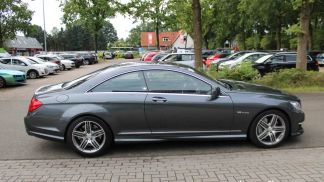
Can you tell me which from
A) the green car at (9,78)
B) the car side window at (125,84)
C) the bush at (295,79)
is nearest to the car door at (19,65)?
the green car at (9,78)

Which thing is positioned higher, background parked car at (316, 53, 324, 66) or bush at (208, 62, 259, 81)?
background parked car at (316, 53, 324, 66)

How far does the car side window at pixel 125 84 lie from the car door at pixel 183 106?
112mm

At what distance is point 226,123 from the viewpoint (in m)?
6.79

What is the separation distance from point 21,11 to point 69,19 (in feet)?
44.6

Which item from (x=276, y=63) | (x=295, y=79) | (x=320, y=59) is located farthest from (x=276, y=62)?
(x=320, y=59)

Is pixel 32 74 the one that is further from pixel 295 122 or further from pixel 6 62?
pixel 295 122

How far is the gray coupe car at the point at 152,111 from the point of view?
6.60 metres

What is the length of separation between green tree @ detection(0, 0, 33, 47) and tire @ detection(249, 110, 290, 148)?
4476 centimetres

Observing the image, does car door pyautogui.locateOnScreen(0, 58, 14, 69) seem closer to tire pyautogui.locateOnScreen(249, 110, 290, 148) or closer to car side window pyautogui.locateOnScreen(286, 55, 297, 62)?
car side window pyautogui.locateOnScreen(286, 55, 297, 62)

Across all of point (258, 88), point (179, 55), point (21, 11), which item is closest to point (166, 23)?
point (21, 11)

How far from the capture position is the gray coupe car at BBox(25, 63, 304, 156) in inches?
260

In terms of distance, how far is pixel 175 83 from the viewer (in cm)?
680

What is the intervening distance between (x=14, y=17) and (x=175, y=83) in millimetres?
45086

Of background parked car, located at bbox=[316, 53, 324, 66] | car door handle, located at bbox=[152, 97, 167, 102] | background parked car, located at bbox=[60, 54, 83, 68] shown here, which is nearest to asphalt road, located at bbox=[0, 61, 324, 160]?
car door handle, located at bbox=[152, 97, 167, 102]
